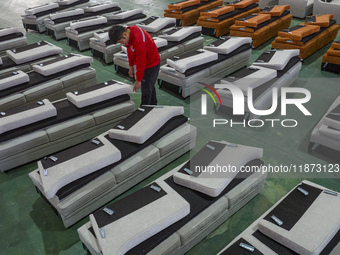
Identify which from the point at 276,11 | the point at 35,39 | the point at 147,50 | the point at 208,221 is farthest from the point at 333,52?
the point at 35,39

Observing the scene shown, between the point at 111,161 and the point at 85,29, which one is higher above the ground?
the point at 85,29

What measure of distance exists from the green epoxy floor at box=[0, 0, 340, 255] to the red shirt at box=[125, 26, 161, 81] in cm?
115

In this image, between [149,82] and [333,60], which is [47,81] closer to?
[149,82]

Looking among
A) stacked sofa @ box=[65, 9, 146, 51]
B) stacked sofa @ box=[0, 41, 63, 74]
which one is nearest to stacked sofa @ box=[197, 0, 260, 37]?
stacked sofa @ box=[65, 9, 146, 51]

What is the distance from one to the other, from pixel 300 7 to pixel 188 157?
7.24 m

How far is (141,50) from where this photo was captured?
4.39 metres

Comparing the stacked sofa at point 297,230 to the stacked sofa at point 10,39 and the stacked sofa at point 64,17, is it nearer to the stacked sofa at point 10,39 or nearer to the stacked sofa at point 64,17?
the stacked sofa at point 10,39

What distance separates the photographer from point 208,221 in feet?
10.1

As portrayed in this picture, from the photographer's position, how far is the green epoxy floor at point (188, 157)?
3260 millimetres

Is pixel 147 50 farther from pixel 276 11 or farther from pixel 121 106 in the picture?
pixel 276 11

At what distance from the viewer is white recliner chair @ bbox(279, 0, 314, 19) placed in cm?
899

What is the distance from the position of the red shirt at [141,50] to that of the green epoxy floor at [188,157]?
3.78ft

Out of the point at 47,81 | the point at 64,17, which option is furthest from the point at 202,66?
the point at 64,17

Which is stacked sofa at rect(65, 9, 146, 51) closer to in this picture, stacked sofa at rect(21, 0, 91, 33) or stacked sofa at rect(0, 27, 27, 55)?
stacked sofa at rect(0, 27, 27, 55)
